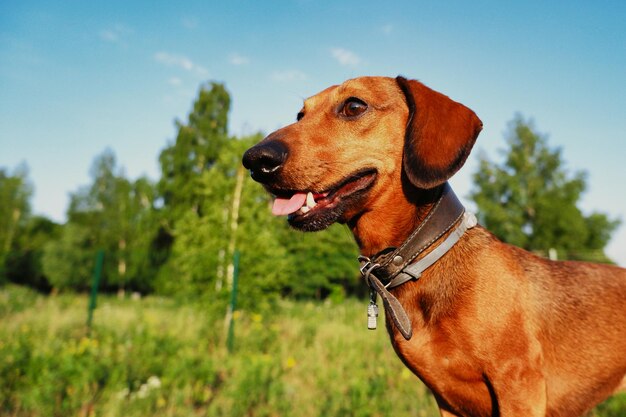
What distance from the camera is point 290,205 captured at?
242 centimetres

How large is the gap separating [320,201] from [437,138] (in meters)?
0.75

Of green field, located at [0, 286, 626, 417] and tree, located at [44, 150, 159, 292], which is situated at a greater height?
tree, located at [44, 150, 159, 292]

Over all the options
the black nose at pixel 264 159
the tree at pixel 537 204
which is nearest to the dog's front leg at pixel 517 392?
the black nose at pixel 264 159

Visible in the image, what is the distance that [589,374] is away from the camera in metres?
2.60

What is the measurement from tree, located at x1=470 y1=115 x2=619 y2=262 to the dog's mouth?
33.2 meters

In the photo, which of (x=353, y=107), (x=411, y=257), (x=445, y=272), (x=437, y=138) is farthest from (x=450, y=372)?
(x=353, y=107)

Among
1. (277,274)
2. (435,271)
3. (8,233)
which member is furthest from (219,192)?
(8,233)

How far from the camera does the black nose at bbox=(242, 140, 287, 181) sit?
2.28 m

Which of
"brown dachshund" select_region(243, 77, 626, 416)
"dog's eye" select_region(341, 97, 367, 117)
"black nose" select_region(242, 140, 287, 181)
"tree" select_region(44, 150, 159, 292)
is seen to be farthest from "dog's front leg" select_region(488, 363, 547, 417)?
"tree" select_region(44, 150, 159, 292)

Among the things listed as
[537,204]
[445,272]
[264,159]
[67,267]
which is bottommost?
[67,267]

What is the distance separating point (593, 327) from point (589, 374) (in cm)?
29

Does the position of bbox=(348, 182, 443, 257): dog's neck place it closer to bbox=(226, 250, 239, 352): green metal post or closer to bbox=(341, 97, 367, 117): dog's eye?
bbox=(341, 97, 367, 117): dog's eye

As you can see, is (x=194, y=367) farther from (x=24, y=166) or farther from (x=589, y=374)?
(x=24, y=166)

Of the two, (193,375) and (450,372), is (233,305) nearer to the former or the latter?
(193,375)
